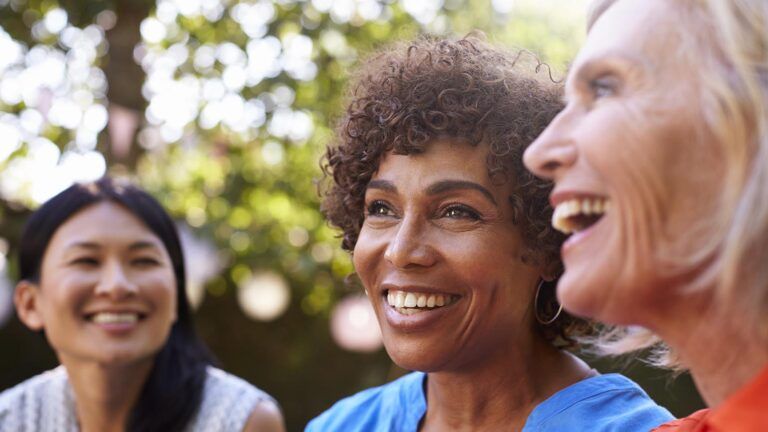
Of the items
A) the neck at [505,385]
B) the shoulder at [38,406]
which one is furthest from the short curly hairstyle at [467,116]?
the shoulder at [38,406]

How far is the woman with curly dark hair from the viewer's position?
203cm

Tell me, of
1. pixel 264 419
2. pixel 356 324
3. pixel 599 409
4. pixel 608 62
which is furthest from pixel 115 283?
pixel 356 324

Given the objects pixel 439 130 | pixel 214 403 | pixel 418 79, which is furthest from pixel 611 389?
pixel 214 403

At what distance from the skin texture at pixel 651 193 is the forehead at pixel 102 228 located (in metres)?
2.24

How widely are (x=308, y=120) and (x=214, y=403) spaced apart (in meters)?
3.25

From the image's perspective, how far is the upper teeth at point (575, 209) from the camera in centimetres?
138

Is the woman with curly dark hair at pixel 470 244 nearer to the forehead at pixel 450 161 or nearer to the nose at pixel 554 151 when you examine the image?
the forehead at pixel 450 161

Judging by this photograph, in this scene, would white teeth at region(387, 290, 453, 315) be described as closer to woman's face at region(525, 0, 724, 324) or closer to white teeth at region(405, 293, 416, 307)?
white teeth at region(405, 293, 416, 307)

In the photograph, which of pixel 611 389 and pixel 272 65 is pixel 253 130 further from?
pixel 611 389

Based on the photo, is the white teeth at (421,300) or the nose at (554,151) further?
the white teeth at (421,300)

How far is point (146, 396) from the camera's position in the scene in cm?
338

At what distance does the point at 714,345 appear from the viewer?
1.33m

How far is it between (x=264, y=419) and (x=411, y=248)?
5.44 feet

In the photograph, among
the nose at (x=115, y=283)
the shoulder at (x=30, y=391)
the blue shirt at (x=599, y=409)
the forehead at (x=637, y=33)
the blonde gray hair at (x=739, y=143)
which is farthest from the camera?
the shoulder at (x=30, y=391)
